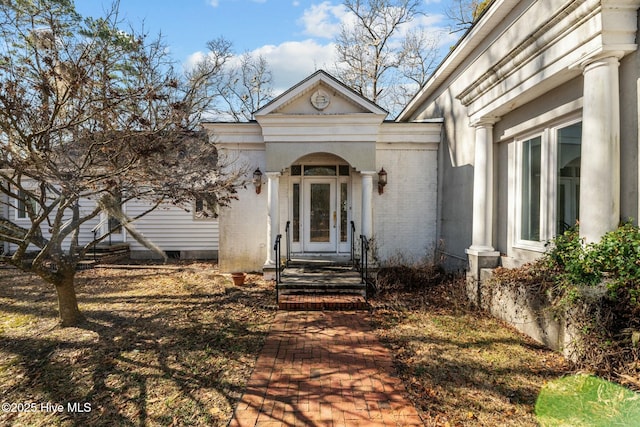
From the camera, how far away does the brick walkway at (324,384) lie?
3.40 meters

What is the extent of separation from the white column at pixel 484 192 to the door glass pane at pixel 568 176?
1.50 m

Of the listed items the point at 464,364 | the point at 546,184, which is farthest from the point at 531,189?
the point at 464,364

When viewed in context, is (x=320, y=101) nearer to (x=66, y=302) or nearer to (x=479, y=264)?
(x=479, y=264)

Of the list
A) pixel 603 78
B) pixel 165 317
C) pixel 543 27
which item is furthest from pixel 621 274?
pixel 165 317

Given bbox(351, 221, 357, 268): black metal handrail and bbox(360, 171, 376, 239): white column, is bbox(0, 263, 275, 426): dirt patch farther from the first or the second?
bbox(360, 171, 376, 239): white column

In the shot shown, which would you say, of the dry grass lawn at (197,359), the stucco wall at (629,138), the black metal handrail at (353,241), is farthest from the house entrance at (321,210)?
the stucco wall at (629,138)

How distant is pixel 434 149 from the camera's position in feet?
32.6

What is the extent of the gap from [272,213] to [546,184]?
600cm

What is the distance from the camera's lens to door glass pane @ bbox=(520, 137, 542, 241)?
6.13 metres

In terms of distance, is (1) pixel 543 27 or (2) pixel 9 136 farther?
(1) pixel 543 27

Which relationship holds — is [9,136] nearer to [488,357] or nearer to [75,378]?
[75,378]

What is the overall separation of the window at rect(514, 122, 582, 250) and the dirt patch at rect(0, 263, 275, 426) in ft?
16.1

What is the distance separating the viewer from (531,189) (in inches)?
249

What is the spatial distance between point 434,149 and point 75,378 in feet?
30.1
